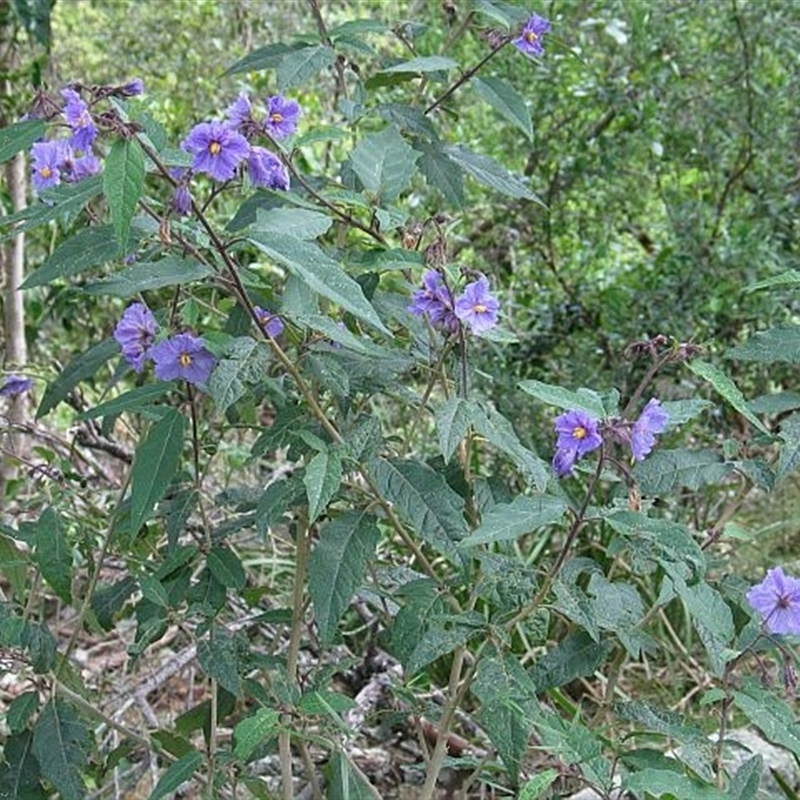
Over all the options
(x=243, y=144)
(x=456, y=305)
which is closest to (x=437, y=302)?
(x=456, y=305)

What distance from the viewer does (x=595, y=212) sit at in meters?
3.54

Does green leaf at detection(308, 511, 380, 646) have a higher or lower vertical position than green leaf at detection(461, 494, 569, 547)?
lower

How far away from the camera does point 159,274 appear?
1157mm

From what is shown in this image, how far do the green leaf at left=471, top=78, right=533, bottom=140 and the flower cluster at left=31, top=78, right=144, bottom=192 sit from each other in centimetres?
46

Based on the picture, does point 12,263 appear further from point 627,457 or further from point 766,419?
point 766,419

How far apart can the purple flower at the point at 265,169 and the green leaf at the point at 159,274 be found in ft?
0.53

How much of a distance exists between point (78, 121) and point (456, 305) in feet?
1.39

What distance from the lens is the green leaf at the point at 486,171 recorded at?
1538mm

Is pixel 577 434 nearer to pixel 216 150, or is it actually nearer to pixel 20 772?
pixel 216 150

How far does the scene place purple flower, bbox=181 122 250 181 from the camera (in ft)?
4.01

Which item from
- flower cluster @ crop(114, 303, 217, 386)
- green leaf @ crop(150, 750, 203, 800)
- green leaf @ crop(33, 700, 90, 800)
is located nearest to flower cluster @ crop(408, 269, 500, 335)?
flower cluster @ crop(114, 303, 217, 386)

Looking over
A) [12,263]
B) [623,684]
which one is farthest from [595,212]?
[12,263]

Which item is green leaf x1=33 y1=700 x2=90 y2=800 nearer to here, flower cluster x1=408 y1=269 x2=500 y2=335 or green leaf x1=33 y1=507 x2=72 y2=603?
green leaf x1=33 y1=507 x2=72 y2=603

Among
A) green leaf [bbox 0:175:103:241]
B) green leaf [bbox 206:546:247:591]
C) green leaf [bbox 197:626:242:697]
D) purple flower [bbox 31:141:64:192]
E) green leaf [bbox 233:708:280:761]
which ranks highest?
green leaf [bbox 0:175:103:241]
